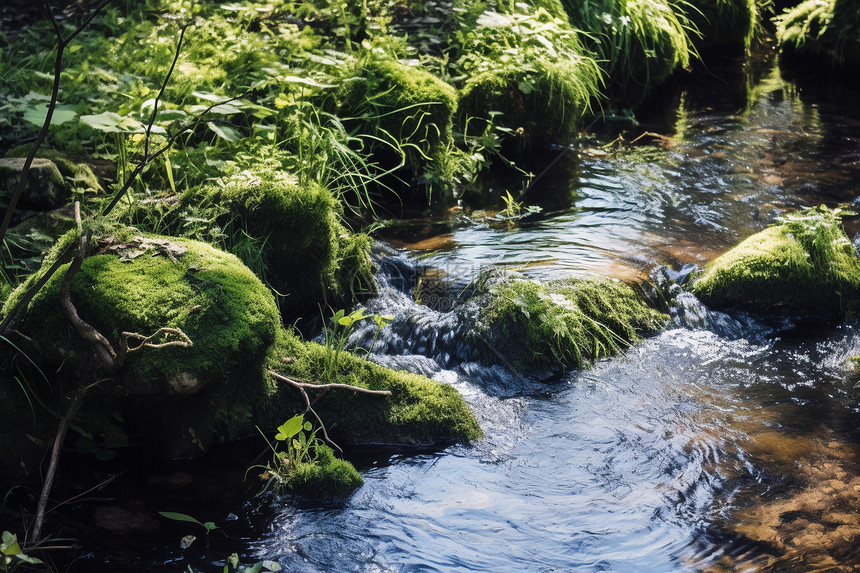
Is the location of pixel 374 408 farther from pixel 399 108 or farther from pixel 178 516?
pixel 399 108

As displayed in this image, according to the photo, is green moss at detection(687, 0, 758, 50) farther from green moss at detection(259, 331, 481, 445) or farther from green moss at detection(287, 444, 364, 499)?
green moss at detection(287, 444, 364, 499)

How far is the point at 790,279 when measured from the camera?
5.20 meters

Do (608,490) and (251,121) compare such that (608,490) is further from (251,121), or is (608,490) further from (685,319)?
(251,121)

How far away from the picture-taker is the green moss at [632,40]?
870 centimetres

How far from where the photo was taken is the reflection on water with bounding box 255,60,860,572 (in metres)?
3.12

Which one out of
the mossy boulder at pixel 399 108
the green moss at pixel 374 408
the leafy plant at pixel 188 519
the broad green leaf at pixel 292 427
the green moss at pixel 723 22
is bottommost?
the leafy plant at pixel 188 519

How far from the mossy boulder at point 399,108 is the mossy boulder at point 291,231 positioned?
4.84 ft

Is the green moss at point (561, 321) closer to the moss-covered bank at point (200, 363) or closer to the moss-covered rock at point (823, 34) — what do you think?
the moss-covered bank at point (200, 363)

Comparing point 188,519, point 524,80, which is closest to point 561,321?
point 188,519

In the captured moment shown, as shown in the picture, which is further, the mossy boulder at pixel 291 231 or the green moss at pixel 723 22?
the green moss at pixel 723 22

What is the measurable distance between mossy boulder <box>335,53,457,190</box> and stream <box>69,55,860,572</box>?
2.10 feet

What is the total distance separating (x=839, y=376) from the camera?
4480 millimetres

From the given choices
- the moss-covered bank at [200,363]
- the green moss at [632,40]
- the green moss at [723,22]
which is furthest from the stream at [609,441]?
the green moss at [723,22]

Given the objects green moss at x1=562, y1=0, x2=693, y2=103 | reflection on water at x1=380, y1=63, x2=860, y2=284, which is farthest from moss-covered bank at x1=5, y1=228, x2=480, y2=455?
green moss at x1=562, y1=0, x2=693, y2=103
